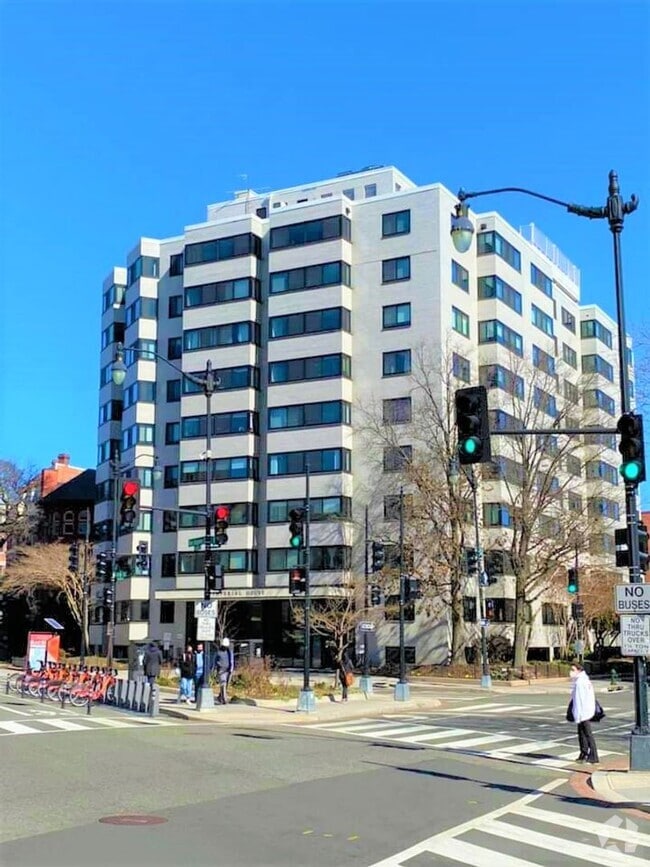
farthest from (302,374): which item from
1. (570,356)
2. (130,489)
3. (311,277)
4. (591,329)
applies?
(130,489)

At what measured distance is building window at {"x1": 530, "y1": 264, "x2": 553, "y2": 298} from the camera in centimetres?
7088

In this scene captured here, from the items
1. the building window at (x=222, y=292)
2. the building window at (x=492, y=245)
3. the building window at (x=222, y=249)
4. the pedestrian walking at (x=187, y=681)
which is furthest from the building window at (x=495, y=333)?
the pedestrian walking at (x=187, y=681)

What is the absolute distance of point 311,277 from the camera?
62281 mm

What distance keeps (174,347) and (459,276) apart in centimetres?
2072

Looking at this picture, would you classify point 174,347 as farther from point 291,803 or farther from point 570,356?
point 291,803

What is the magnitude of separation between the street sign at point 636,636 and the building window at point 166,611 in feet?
171

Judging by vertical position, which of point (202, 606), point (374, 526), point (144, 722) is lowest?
point (144, 722)

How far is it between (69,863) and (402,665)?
85.1 ft

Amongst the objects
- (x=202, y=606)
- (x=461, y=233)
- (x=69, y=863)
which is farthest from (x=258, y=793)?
(x=202, y=606)

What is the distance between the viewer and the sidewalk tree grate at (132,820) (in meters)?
10.4

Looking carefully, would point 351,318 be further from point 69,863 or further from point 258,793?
point 69,863

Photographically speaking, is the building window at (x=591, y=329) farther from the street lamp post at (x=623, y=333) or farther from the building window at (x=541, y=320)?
the street lamp post at (x=623, y=333)

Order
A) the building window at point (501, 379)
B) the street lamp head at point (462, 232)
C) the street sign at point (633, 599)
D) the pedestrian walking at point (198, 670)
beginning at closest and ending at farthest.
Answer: the street sign at point (633, 599) < the street lamp head at point (462, 232) < the pedestrian walking at point (198, 670) < the building window at point (501, 379)

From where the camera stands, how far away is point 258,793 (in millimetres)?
12703
